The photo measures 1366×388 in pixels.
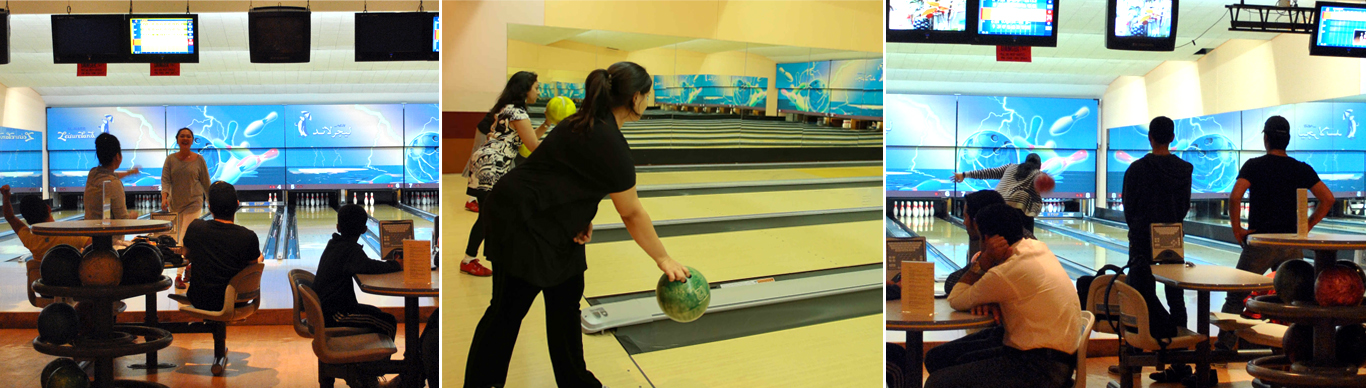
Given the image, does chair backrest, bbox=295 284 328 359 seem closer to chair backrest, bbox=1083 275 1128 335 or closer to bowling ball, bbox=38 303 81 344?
bowling ball, bbox=38 303 81 344

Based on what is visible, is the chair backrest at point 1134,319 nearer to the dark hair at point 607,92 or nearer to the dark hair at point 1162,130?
the dark hair at point 1162,130

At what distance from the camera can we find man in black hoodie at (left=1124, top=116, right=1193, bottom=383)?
10.9ft

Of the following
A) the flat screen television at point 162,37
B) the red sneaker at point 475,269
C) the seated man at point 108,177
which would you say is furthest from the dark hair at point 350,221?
the flat screen television at point 162,37

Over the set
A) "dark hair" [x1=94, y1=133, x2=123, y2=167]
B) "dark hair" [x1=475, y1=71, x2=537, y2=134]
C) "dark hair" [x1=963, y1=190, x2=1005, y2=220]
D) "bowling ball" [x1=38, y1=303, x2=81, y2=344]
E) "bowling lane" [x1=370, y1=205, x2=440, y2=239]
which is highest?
"dark hair" [x1=475, y1=71, x2=537, y2=134]

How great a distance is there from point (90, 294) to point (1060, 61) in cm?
794

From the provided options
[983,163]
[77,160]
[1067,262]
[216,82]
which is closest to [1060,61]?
[983,163]

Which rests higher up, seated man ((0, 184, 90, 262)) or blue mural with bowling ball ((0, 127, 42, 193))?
blue mural with bowling ball ((0, 127, 42, 193))

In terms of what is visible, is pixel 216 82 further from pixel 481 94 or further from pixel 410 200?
pixel 481 94

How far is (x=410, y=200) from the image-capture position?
43.6 ft

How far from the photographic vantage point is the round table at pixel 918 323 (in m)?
2.10

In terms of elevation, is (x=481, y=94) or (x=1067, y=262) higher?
(x=481, y=94)

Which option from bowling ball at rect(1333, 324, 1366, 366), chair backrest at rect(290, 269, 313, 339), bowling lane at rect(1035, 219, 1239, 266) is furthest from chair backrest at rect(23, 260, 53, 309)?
bowling lane at rect(1035, 219, 1239, 266)

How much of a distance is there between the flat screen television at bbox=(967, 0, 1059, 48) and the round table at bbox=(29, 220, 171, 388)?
3541 millimetres

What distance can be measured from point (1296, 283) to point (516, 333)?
2844 mm
